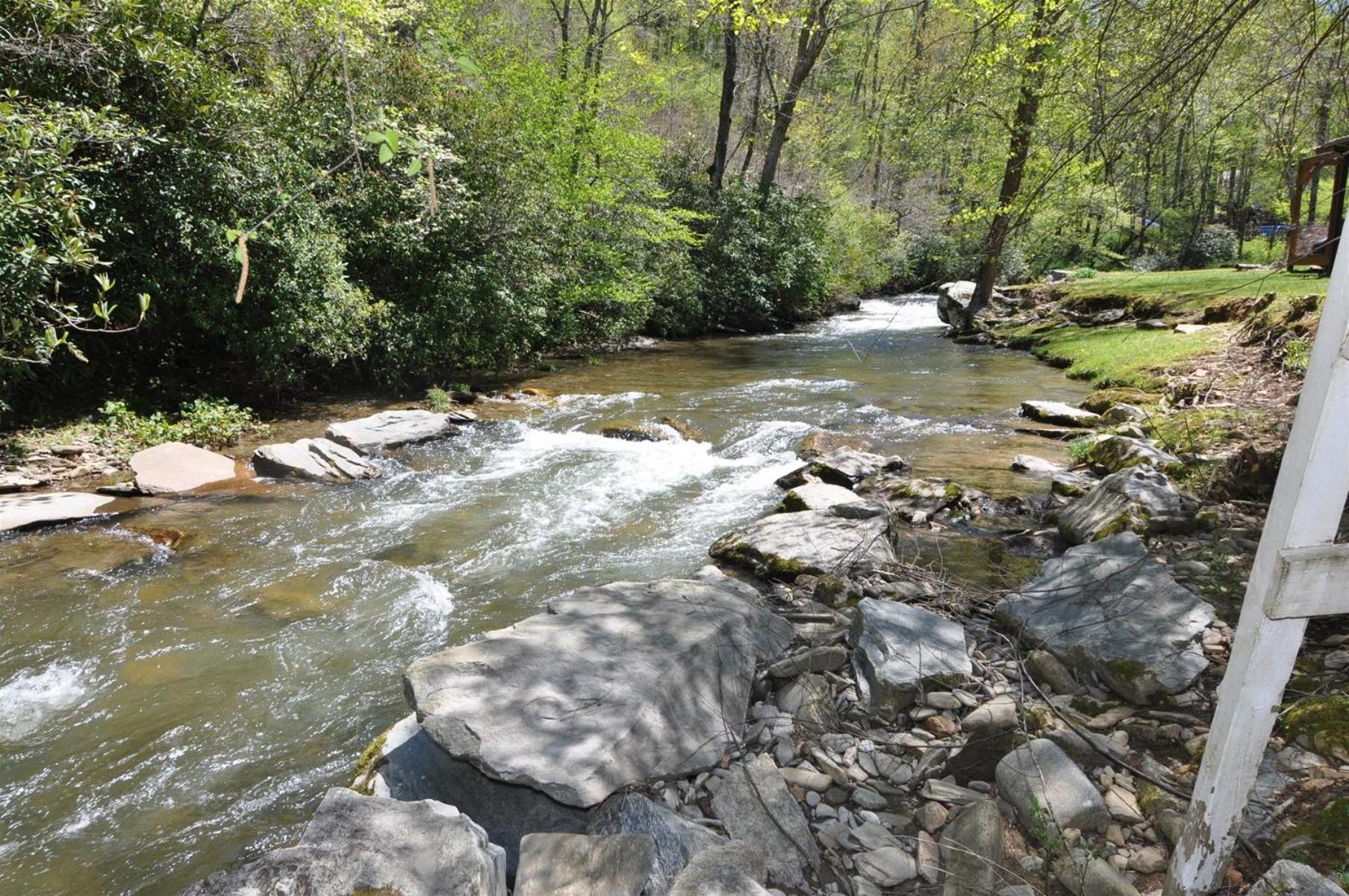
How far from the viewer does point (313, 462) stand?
8.41 meters

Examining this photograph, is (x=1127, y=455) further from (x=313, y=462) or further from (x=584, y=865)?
(x=313, y=462)

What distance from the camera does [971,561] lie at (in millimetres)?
5449

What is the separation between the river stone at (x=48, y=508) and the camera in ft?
21.5

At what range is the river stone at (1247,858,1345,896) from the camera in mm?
1914

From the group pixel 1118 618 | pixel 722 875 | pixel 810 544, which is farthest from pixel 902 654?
pixel 810 544

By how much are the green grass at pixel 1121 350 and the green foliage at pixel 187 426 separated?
1247 cm

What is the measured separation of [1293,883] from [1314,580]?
0.93 metres

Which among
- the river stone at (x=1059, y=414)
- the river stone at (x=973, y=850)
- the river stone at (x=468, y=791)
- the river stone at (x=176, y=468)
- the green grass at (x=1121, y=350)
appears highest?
the green grass at (x=1121, y=350)

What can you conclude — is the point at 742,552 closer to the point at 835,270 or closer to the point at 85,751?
the point at 85,751

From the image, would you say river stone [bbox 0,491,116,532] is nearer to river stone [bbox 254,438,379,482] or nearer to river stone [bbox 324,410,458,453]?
river stone [bbox 254,438,379,482]

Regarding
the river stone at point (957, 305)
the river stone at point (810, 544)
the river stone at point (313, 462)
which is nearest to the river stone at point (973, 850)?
the river stone at point (810, 544)

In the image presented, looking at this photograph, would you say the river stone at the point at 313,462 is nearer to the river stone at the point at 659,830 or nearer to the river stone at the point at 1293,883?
the river stone at the point at 659,830

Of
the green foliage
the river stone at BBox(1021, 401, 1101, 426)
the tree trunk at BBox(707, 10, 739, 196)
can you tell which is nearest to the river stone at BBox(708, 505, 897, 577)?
the river stone at BBox(1021, 401, 1101, 426)

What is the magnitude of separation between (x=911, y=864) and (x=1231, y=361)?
33.3 ft
